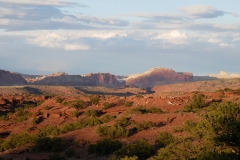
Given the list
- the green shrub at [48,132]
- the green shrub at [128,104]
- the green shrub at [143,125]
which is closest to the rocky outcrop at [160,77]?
the green shrub at [128,104]

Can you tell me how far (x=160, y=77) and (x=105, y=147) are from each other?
438 ft

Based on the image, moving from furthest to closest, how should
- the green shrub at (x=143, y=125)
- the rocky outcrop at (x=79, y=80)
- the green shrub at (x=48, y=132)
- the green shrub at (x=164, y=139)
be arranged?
the rocky outcrop at (x=79, y=80) < the green shrub at (x=48, y=132) < the green shrub at (x=143, y=125) < the green shrub at (x=164, y=139)

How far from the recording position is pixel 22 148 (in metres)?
26.5

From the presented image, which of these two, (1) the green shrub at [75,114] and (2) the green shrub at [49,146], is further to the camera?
(1) the green shrub at [75,114]

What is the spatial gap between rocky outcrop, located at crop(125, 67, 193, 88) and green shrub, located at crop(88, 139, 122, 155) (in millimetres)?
128822

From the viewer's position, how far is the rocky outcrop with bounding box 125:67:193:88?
5969 inches

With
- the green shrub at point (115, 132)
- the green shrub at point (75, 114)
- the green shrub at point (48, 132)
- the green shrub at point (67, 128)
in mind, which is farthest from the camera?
the green shrub at point (75, 114)

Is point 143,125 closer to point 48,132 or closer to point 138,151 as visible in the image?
point 48,132

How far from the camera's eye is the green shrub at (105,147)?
21.5 meters

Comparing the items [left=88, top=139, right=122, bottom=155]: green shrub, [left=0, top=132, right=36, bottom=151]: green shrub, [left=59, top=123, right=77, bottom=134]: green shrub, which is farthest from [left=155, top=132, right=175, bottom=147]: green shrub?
[left=59, top=123, right=77, bottom=134]: green shrub

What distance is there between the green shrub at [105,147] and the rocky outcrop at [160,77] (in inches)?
5072

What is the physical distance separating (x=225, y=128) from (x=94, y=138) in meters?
10.8

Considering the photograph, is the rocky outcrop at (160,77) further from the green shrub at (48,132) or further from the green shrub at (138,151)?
the green shrub at (138,151)

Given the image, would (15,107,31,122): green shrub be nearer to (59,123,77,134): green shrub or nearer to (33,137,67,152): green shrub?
(59,123,77,134): green shrub
